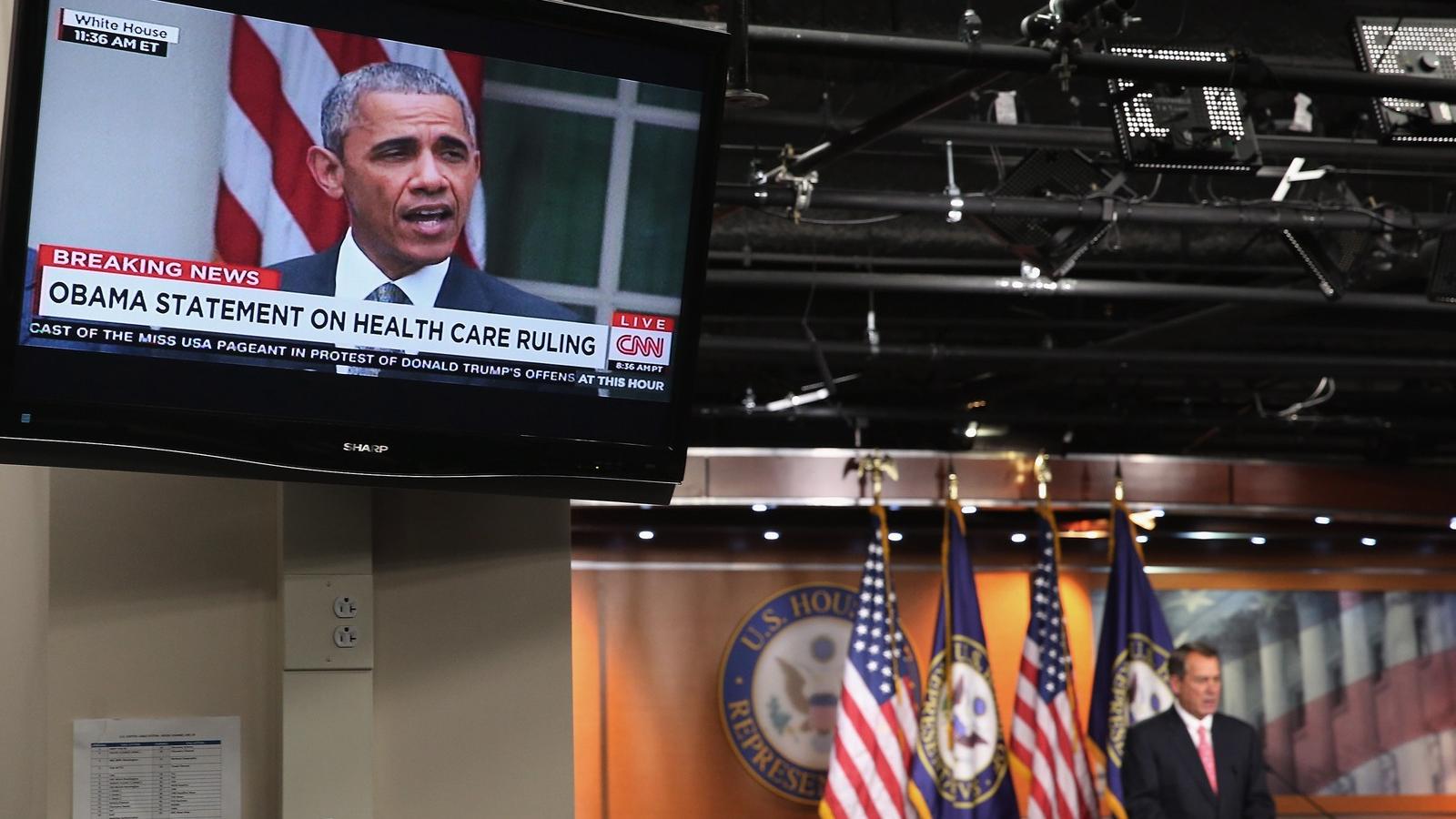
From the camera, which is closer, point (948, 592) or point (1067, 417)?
point (948, 592)

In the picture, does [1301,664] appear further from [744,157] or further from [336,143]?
[336,143]

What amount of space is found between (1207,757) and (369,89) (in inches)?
190

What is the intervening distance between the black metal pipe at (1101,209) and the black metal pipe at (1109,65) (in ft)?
3.70

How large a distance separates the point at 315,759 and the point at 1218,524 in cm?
721

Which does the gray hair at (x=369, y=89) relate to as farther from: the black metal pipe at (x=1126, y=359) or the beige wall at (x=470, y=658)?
the black metal pipe at (x=1126, y=359)

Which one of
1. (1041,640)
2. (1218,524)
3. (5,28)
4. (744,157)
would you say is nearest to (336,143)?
(5,28)

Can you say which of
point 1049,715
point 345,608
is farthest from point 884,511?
point 345,608

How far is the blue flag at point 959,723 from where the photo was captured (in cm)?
794

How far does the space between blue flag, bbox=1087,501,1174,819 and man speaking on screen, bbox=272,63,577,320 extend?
6.29 metres

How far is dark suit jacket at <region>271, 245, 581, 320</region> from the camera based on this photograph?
2.40 m

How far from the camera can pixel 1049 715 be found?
817 centimetres

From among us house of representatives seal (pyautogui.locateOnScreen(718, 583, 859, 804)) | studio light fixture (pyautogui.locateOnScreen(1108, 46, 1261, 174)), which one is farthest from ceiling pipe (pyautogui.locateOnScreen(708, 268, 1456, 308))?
us house of representatives seal (pyautogui.locateOnScreen(718, 583, 859, 804))

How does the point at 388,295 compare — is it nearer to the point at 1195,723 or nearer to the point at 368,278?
the point at 368,278

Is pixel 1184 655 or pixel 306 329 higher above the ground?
pixel 306 329
